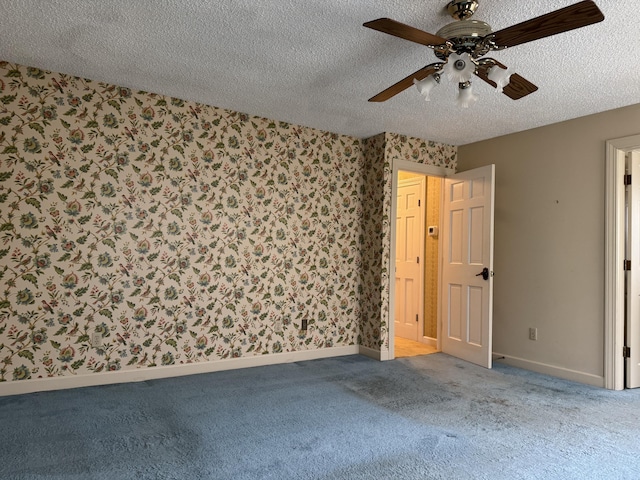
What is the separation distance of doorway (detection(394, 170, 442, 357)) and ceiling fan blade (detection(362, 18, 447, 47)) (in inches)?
124

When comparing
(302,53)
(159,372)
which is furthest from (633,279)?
(159,372)

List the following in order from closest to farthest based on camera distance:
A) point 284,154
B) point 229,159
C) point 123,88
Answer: point 123,88 → point 229,159 → point 284,154

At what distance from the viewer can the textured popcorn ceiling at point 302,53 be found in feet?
7.84

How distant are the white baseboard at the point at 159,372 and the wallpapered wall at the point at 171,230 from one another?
0.06m

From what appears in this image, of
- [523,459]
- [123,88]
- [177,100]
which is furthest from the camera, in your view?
[177,100]

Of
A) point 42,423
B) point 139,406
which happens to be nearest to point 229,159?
point 139,406

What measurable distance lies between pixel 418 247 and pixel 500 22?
3.52 m

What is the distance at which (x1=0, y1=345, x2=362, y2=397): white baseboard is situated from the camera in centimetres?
322

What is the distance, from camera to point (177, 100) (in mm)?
3871

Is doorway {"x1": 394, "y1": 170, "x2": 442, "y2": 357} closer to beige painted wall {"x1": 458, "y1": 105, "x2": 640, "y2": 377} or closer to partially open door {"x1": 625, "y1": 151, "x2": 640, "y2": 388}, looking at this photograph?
beige painted wall {"x1": 458, "y1": 105, "x2": 640, "y2": 377}

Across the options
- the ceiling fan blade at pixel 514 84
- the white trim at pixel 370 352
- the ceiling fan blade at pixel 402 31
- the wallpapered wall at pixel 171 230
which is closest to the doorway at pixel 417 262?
the white trim at pixel 370 352

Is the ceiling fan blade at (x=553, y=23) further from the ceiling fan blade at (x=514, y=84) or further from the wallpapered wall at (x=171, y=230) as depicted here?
the wallpapered wall at (x=171, y=230)

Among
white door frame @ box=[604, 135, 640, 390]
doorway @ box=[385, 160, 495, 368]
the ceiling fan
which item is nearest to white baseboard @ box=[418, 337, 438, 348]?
doorway @ box=[385, 160, 495, 368]

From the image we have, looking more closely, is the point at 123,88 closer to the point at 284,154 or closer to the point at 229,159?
the point at 229,159
